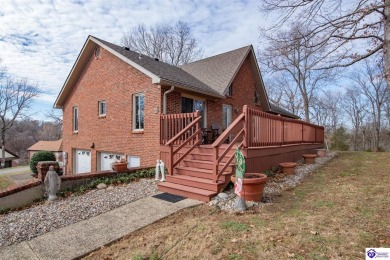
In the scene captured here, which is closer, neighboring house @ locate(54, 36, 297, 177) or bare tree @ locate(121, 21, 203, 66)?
neighboring house @ locate(54, 36, 297, 177)

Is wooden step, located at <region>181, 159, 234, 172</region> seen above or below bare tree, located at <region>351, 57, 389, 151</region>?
below

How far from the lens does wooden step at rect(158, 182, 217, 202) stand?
18.6 ft

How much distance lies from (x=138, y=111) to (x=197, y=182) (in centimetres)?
549

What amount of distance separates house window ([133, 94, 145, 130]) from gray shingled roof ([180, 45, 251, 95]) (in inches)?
153

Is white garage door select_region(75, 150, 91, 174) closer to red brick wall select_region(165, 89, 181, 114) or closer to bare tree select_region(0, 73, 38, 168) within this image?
red brick wall select_region(165, 89, 181, 114)

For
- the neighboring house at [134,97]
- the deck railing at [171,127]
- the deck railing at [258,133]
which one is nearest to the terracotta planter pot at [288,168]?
the deck railing at [258,133]

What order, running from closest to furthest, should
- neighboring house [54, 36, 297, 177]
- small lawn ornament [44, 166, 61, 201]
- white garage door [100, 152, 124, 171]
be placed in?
small lawn ornament [44, 166, 61, 201] → neighboring house [54, 36, 297, 177] → white garage door [100, 152, 124, 171]

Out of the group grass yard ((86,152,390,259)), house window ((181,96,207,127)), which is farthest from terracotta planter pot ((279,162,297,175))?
house window ((181,96,207,127))

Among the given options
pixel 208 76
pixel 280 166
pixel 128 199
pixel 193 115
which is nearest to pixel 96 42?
pixel 208 76

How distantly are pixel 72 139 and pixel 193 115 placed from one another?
998 cm

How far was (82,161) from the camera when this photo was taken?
557 inches

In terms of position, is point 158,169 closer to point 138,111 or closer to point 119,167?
point 119,167

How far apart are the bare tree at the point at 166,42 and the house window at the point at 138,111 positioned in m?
22.8

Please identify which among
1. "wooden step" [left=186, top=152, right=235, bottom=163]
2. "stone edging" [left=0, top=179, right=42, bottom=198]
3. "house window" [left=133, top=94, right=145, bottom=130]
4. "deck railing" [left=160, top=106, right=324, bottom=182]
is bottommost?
"stone edging" [left=0, top=179, right=42, bottom=198]
